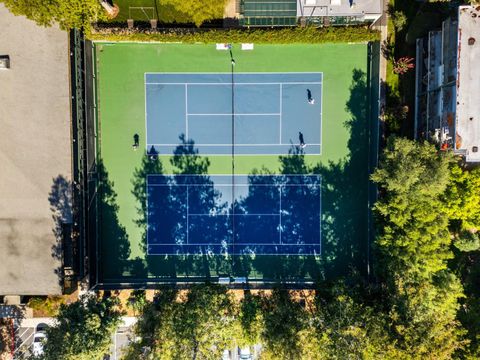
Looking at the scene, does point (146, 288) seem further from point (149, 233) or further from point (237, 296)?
point (237, 296)

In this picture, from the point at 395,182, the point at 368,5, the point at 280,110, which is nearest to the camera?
the point at 395,182

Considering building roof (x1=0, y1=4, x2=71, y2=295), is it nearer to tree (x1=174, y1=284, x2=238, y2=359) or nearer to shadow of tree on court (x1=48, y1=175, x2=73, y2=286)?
shadow of tree on court (x1=48, y1=175, x2=73, y2=286)

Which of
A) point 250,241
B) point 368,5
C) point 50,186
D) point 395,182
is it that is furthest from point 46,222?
point 368,5

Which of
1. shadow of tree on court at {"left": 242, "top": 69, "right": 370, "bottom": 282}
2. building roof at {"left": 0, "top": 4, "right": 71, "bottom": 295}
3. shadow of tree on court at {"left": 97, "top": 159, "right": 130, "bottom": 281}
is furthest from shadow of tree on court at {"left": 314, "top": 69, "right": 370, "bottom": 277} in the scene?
building roof at {"left": 0, "top": 4, "right": 71, "bottom": 295}

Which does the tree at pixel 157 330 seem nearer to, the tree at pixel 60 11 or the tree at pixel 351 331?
the tree at pixel 351 331

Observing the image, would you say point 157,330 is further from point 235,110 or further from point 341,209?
point 235,110

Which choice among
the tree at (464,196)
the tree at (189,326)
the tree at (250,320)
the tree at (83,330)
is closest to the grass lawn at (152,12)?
the tree at (189,326)

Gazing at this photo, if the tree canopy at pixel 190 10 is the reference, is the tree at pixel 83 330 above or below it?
below

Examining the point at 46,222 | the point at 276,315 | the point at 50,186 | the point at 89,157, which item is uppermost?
the point at 89,157
